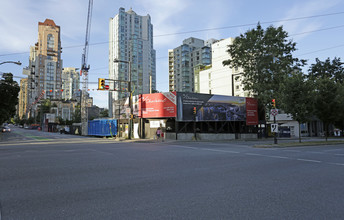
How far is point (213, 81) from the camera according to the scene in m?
73.4

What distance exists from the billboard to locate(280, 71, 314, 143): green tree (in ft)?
32.7

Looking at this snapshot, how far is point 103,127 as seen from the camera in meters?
36.1

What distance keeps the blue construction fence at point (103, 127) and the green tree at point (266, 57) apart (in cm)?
2179

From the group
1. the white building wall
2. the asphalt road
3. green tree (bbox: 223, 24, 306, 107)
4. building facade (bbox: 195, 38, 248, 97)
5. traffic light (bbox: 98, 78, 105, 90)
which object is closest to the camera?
the asphalt road

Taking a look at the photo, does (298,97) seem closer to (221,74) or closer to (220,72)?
(221,74)

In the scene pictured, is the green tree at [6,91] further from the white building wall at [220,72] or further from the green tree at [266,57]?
the white building wall at [220,72]

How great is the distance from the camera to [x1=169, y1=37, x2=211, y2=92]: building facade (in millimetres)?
104438

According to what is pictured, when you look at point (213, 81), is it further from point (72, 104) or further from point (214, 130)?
point (72, 104)

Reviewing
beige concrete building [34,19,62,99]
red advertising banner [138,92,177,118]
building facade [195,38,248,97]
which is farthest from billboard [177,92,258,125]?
beige concrete building [34,19,62,99]

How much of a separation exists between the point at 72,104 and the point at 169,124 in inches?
4358

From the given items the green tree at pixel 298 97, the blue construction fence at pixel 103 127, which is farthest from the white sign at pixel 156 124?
the green tree at pixel 298 97

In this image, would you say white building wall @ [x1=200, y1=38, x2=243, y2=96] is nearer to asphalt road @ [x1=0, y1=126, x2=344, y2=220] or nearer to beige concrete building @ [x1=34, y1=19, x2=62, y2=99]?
asphalt road @ [x1=0, y1=126, x2=344, y2=220]

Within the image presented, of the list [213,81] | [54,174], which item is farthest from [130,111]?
[213,81]

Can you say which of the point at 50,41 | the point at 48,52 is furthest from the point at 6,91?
the point at 50,41
